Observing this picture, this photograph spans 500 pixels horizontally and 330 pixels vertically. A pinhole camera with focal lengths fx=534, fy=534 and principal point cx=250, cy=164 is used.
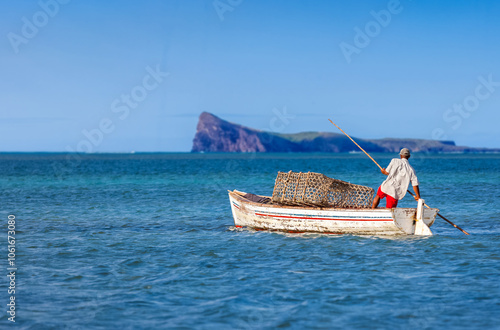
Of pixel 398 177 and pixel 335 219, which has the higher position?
pixel 398 177

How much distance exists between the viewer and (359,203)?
15.4 meters

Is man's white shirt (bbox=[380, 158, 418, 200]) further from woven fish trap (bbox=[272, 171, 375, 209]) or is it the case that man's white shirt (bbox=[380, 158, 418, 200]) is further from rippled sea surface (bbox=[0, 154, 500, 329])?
rippled sea surface (bbox=[0, 154, 500, 329])

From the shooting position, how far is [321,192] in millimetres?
15039

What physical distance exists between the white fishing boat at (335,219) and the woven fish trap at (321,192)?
272mm

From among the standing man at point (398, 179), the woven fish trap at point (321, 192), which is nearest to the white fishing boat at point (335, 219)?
the woven fish trap at point (321, 192)

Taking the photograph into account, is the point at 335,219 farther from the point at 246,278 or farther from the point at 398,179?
the point at 246,278

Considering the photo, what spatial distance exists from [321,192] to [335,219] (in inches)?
35.0

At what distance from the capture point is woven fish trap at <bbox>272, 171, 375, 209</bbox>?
15.0m

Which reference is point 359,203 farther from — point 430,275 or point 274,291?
point 274,291

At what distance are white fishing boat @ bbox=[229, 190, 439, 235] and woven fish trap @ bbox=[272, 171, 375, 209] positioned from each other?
272 mm

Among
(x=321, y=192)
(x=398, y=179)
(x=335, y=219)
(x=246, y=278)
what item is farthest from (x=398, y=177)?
(x=246, y=278)

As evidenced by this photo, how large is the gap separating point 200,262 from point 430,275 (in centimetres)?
477

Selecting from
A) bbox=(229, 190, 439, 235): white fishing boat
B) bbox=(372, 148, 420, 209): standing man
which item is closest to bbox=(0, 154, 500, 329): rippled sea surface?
bbox=(229, 190, 439, 235): white fishing boat

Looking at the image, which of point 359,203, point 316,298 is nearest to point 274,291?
point 316,298
